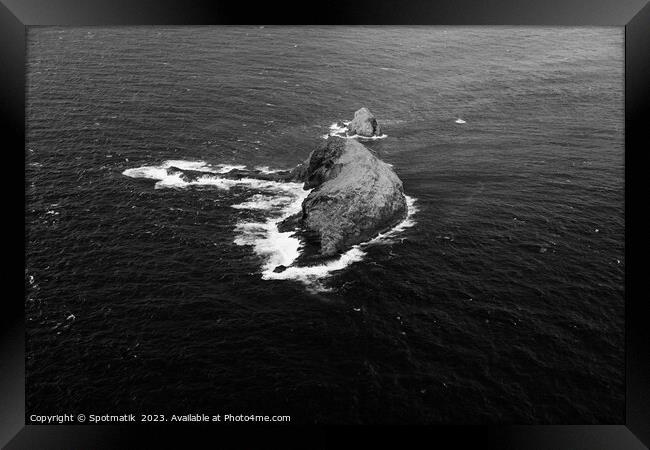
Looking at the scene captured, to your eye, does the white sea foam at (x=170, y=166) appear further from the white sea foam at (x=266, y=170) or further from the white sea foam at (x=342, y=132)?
the white sea foam at (x=342, y=132)

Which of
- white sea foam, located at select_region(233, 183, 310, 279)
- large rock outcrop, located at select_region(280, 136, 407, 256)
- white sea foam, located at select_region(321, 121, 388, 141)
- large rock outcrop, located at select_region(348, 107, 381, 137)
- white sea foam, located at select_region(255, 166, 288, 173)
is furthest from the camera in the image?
large rock outcrop, located at select_region(348, 107, 381, 137)

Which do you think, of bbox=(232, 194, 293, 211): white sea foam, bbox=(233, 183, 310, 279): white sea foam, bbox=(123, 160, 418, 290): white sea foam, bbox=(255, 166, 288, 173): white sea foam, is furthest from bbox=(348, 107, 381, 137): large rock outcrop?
bbox=(232, 194, 293, 211): white sea foam

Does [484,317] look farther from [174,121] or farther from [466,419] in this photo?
[174,121]

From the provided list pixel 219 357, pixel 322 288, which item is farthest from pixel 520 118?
pixel 219 357

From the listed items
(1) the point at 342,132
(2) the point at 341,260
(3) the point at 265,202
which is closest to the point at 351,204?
(2) the point at 341,260

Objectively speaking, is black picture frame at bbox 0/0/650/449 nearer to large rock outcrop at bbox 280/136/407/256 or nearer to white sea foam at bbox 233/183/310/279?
white sea foam at bbox 233/183/310/279

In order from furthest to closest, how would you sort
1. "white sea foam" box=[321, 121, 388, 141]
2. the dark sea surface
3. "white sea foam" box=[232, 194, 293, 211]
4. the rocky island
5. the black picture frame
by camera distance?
"white sea foam" box=[321, 121, 388, 141], "white sea foam" box=[232, 194, 293, 211], the rocky island, the dark sea surface, the black picture frame
